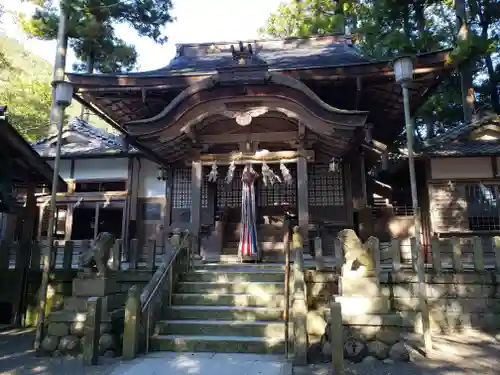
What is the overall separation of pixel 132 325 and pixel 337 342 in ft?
9.80

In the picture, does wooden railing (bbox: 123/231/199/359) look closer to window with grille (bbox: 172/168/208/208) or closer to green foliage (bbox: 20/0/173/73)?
window with grille (bbox: 172/168/208/208)

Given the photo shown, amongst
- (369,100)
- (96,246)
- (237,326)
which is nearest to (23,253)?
(96,246)

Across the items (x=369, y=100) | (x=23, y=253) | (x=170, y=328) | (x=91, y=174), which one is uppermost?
(x=369, y=100)

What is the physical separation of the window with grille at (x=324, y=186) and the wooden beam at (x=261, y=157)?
148 centimetres

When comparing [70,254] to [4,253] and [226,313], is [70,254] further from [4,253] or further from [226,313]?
[226,313]

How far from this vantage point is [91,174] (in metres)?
14.4

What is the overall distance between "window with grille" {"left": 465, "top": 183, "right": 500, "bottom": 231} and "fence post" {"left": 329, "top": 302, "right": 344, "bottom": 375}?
912 cm

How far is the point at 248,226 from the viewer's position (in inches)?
384

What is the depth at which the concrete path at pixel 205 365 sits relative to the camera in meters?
5.20

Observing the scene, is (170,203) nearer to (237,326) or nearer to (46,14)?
(237,326)

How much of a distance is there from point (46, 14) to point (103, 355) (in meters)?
17.0

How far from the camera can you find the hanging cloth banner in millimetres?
9625

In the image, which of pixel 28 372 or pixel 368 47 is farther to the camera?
pixel 368 47

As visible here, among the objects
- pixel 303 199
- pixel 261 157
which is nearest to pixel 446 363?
pixel 303 199
